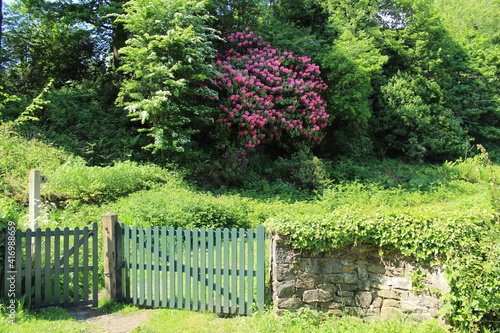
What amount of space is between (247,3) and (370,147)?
7.82 meters

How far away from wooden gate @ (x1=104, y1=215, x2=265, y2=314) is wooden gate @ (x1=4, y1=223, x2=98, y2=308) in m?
0.36

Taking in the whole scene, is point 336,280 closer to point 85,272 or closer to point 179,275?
point 179,275

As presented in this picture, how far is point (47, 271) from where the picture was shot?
495 centimetres

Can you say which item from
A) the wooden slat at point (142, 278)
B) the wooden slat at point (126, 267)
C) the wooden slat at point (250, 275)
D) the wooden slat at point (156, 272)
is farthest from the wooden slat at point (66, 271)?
the wooden slat at point (250, 275)

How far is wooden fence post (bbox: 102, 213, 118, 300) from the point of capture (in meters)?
5.10

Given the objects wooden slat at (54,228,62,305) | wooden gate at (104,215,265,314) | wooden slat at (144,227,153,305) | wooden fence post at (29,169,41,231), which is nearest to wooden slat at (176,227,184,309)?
wooden gate at (104,215,265,314)

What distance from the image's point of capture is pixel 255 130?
11.9 m

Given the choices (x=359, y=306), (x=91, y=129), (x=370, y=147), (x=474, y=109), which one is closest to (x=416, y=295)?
(x=359, y=306)

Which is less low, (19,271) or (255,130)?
(255,130)

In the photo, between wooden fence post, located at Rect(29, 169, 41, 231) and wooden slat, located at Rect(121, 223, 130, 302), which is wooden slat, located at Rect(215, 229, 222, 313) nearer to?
wooden slat, located at Rect(121, 223, 130, 302)

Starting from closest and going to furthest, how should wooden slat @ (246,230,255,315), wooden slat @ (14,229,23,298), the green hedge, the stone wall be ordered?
the green hedge
the stone wall
wooden slat @ (246,230,255,315)
wooden slat @ (14,229,23,298)

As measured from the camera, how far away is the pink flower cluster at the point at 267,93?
11812 millimetres

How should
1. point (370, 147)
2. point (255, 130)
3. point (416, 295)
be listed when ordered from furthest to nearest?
point (370, 147) < point (255, 130) < point (416, 295)

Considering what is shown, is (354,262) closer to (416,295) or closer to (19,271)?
(416,295)
